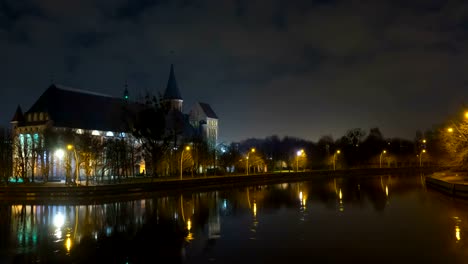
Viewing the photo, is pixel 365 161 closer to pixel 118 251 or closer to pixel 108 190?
pixel 108 190

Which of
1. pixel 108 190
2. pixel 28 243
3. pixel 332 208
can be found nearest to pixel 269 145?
pixel 108 190

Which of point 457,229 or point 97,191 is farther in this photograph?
point 97,191

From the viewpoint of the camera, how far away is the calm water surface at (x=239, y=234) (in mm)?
16234

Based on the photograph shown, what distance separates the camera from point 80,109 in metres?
98.3

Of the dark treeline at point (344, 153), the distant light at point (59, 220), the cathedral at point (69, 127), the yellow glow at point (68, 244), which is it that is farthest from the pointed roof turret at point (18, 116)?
the yellow glow at point (68, 244)

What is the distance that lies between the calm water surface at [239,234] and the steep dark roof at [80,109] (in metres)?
61.6

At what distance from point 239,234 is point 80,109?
276 feet

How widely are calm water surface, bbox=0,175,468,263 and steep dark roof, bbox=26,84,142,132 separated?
2427 inches

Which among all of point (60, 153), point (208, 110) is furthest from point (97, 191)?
point (208, 110)

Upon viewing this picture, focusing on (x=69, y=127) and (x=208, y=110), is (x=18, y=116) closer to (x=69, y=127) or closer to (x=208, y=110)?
(x=69, y=127)

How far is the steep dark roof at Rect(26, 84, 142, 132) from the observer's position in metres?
93.5

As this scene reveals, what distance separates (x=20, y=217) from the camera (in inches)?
1163

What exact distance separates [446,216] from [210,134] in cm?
13040

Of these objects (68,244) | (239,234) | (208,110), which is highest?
(208,110)
